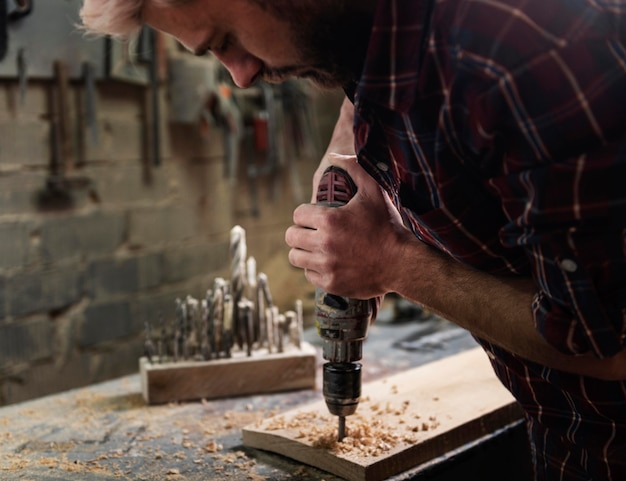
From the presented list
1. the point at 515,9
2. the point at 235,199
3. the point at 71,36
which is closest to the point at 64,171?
the point at 71,36

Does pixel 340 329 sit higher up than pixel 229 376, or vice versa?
pixel 340 329

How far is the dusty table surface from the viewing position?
148 centimetres

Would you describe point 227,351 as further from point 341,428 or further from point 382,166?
point 382,166

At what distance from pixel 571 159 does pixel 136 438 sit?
43.9 inches

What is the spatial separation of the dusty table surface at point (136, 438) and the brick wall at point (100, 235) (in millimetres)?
1199

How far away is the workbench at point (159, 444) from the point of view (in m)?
1.48

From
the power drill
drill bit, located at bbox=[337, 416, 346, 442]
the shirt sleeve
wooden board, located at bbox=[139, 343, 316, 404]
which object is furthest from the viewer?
wooden board, located at bbox=[139, 343, 316, 404]

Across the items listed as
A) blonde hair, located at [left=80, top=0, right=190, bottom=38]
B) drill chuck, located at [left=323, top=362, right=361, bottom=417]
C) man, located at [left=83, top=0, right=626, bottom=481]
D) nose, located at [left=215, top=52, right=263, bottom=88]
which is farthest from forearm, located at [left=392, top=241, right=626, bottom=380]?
blonde hair, located at [left=80, top=0, right=190, bottom=38]

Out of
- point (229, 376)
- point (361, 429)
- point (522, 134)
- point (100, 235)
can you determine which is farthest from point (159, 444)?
point (100, 235)

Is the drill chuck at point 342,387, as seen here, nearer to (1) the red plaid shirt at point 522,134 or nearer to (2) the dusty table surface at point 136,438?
(2) the dusty table surface at point 136,438

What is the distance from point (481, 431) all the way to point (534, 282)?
0.62 metres

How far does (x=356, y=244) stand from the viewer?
127 centimetres

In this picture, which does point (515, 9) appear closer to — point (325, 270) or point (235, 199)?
point (325, 270)

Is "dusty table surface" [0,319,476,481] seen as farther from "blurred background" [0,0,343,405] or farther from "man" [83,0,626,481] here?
"blurred background" [0,0,343,405]
